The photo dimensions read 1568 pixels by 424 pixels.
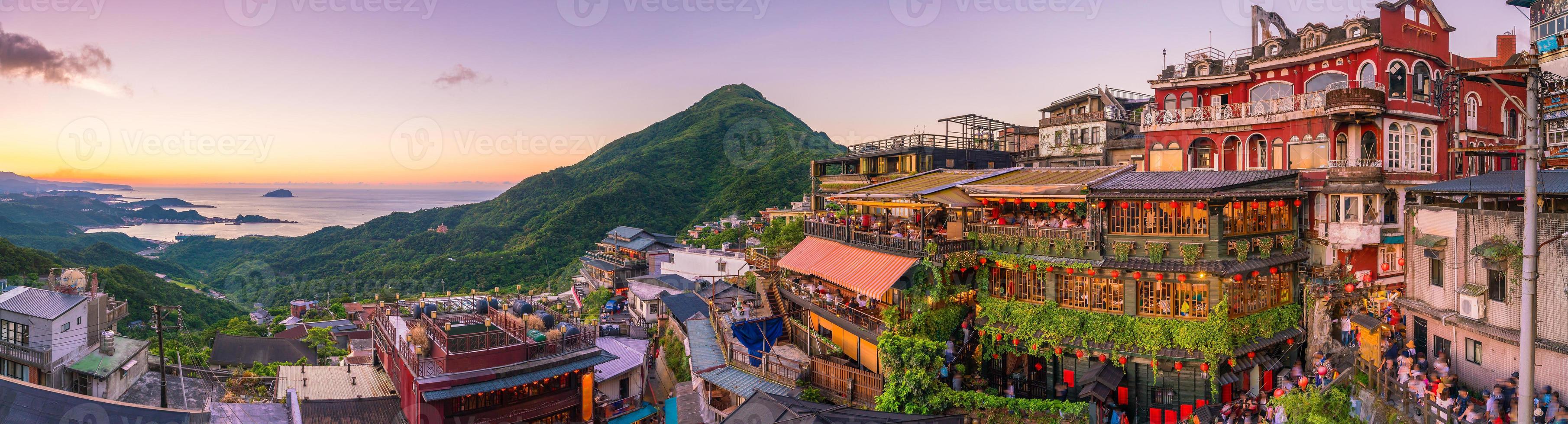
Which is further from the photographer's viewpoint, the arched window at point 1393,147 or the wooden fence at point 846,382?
the arched window at point 1393,147

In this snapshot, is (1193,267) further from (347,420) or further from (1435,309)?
(347,420)

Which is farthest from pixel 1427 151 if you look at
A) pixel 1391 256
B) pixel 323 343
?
pixel 323 343

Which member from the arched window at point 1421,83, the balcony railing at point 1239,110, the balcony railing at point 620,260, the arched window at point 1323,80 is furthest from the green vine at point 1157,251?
the balcony railing at point 620,260

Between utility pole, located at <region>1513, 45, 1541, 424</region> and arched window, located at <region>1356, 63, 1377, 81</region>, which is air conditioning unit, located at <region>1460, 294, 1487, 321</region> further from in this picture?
arched window, located at <region>1356, 63, 1377, 81</region>

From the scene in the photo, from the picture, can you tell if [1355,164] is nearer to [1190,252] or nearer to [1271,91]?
[1271,91]

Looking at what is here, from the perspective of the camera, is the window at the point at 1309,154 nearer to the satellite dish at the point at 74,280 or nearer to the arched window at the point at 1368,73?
the arched window at the point at 1368,73

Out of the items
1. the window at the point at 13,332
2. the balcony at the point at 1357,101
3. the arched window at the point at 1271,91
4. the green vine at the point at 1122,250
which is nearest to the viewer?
the green vine at the point at 1122,250
